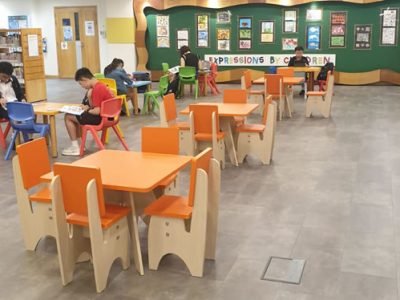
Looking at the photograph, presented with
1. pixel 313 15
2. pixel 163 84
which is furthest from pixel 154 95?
pixel 313 15

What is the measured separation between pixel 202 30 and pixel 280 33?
7.95 feet

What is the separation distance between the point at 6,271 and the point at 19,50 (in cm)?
871

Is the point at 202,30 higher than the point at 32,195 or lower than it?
higher

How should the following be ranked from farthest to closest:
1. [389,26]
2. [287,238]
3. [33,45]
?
[389,26]
[33,45]
[287,238]

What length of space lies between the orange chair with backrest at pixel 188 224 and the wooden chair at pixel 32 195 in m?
0.85

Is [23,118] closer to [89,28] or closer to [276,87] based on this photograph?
[276,87]

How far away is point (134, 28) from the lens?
16.1 meters

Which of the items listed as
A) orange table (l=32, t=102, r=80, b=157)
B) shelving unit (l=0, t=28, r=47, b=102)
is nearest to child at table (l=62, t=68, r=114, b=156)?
orange table (l=32, t=102, r=80, b=157)

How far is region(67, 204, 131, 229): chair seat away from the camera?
132 inches

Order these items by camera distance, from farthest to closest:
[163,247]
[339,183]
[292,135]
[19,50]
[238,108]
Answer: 1. [19,50]
2. [292,135]
3. [238,108]
4. [339,183]
5. [163,247]

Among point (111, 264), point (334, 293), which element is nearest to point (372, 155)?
point (334, 293)

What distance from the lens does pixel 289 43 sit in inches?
592

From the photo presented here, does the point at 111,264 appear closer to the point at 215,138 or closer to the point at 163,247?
the point at 163,247

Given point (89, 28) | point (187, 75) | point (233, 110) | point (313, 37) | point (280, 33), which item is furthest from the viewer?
point (89, 28)
